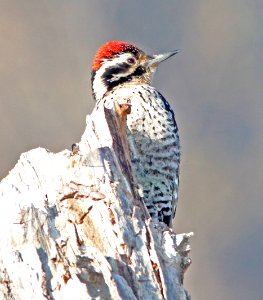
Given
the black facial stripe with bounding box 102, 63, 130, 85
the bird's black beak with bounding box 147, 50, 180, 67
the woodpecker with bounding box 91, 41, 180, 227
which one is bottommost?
the woodpecker with bounding box 91, 41, 180, 227

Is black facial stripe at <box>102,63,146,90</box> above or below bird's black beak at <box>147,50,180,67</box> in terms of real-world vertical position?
below

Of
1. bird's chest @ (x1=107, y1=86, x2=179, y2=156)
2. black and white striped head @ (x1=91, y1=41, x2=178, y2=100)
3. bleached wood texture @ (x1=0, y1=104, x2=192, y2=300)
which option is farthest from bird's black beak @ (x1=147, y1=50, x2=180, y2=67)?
bleached wood texture @ (x1=0, y1=104, x2=192, y2=300)

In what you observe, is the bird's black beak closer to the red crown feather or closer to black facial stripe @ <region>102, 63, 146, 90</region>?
black facial stripe @ <region>102, 63, 146, 90</region>

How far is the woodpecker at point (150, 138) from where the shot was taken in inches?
192

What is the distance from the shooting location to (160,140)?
4.97 meters

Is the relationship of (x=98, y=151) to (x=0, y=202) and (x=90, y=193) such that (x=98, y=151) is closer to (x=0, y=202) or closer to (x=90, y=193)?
(x=90, y=193)

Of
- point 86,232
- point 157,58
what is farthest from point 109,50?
point 86,232

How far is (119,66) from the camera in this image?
18.3 ft

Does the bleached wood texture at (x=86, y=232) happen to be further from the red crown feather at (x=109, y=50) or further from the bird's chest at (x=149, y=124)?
the red crown feather at (x=109, y=50)

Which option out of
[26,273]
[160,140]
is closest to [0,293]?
[26,273]

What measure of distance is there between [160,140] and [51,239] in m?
1.75

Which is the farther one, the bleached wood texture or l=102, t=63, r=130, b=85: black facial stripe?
l=102, t=63, r=130, b=85: black facial stripe

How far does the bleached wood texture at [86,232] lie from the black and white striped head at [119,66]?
5.46 feet

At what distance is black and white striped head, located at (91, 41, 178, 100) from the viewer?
17.9 ft
